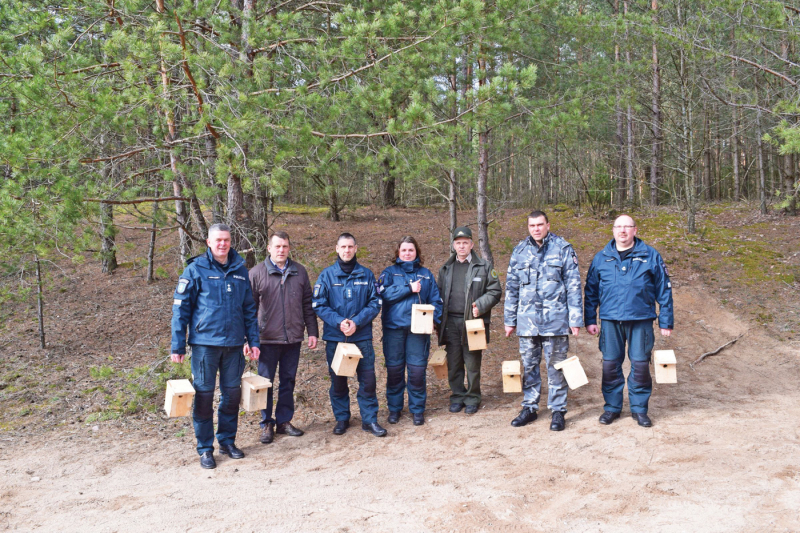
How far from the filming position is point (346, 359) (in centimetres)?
479

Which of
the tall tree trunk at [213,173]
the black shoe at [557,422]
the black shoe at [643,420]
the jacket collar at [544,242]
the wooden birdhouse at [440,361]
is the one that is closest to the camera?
the black shoe at [643,420]

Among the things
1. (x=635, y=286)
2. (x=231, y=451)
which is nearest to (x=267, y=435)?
(x=231, y=451)

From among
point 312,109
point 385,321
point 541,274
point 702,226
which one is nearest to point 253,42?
point 312,109

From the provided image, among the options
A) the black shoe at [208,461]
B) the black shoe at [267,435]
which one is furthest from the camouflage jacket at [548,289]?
the black shoe at [208,461]

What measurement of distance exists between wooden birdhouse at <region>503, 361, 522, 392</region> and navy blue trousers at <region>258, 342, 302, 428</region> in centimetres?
195

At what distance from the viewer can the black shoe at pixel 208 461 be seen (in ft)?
14.3

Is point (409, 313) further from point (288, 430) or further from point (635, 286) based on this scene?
point (635, 286)

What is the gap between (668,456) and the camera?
4.05 m

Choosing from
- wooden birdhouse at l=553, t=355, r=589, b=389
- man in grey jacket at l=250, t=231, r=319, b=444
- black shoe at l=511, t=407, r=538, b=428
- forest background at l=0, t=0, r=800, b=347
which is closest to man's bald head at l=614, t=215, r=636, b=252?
wooden birdhouse at l=553, t=355, r=589, b=389

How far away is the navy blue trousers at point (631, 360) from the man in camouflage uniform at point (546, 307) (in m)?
0.32

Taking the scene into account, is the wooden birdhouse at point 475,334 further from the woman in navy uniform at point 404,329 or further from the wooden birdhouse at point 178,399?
the wooden birdhouse at point 178,399

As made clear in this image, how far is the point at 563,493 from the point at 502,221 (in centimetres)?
1000

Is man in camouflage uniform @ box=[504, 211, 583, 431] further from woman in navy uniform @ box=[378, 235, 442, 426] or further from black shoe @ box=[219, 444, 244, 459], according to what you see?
black shoe @ box=[219, 444, 244, 459]

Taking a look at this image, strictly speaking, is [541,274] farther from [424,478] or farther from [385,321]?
[424,478]
